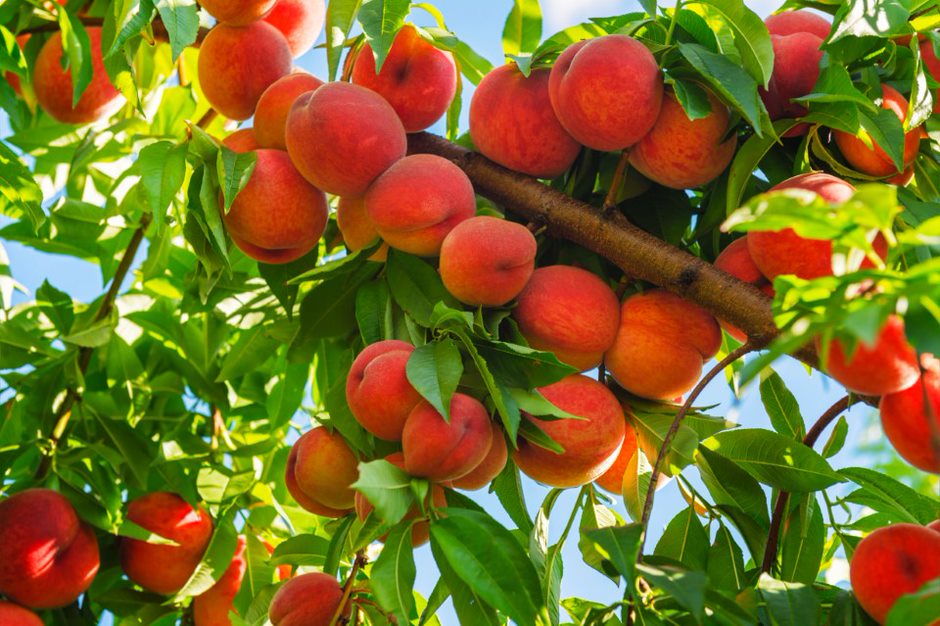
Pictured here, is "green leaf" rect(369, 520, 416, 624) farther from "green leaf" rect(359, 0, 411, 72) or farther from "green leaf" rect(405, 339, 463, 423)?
"green leaf" rect(359, 0, 411, 72)

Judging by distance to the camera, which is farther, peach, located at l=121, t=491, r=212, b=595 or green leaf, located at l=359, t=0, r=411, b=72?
peach, located at l=121, t=491, r=212, b=595

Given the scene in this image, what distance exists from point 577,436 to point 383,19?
63 cm

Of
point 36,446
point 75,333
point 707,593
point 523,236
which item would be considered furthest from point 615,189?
point 36,446

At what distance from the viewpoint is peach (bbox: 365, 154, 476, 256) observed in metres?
1.43

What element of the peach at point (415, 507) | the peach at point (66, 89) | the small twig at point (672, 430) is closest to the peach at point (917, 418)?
the small twig at point (672, 430)

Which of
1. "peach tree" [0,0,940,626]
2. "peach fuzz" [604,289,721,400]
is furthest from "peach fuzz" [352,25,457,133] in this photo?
"peach fuzz" [604,289,721,400]

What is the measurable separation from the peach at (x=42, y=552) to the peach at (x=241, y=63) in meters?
0.79

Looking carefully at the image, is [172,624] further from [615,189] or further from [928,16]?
[928,16]

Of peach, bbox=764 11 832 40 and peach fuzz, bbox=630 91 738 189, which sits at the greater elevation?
peach, bbox=764 11 832 40

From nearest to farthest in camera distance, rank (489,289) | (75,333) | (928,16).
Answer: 1. (489,289)
2. (928,16)
3. (75,333)

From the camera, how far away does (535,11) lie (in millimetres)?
1771

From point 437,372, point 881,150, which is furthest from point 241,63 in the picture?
point 881,150

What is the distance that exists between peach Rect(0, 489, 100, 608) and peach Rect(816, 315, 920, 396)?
1.38m

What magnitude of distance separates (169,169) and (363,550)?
0.60 m
